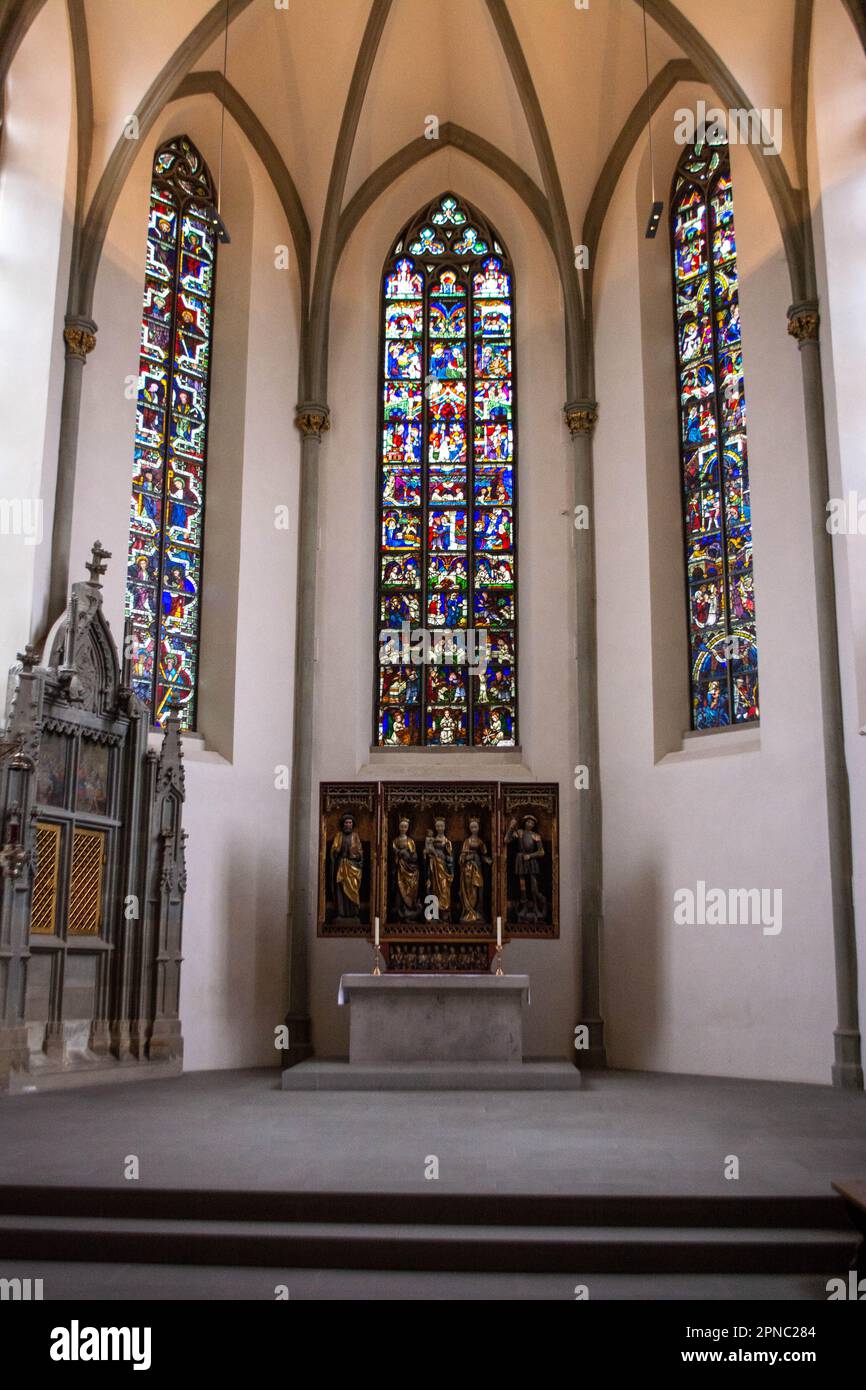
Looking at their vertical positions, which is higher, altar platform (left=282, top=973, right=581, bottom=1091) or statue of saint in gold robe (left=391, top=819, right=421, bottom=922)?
statue of saint in gold robe (left=391, top=819, right=421, bottom=922)

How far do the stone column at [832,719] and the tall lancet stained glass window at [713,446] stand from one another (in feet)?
5.06

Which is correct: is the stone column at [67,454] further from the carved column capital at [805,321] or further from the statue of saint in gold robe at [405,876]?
the carved column capital at [805,321]

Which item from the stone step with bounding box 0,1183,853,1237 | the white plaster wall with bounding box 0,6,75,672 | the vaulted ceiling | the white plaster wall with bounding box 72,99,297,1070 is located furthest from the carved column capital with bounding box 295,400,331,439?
the stone step with bounding box 0,1183,853,1237

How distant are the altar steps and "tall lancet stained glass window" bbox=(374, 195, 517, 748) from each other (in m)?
9.51

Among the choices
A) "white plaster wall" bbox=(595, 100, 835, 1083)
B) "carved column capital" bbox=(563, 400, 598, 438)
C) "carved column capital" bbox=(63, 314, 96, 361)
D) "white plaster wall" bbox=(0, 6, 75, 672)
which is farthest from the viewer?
"carved column capital" bbox=(563, 400, 598, 438)

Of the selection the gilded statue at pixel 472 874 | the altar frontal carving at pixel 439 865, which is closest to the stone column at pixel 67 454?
the altar frontal carving at pixel 439 865

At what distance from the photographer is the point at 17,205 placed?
42.8 ft

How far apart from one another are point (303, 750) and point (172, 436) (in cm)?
414

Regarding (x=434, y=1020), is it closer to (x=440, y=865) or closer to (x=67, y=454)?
(x=440, y=865)

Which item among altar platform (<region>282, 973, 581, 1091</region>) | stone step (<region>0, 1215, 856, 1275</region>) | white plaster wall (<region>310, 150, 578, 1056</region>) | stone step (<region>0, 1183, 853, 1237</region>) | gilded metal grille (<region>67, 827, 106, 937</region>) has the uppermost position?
white plaster wall (<region>310, 150, 578, 1056</region>)

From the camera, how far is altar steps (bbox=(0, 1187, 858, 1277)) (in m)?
6.08

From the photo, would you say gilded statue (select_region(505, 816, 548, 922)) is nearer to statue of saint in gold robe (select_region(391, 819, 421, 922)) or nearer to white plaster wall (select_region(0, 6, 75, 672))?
statue of saint in gold robe (select_region(391, 819, 421, 922))
